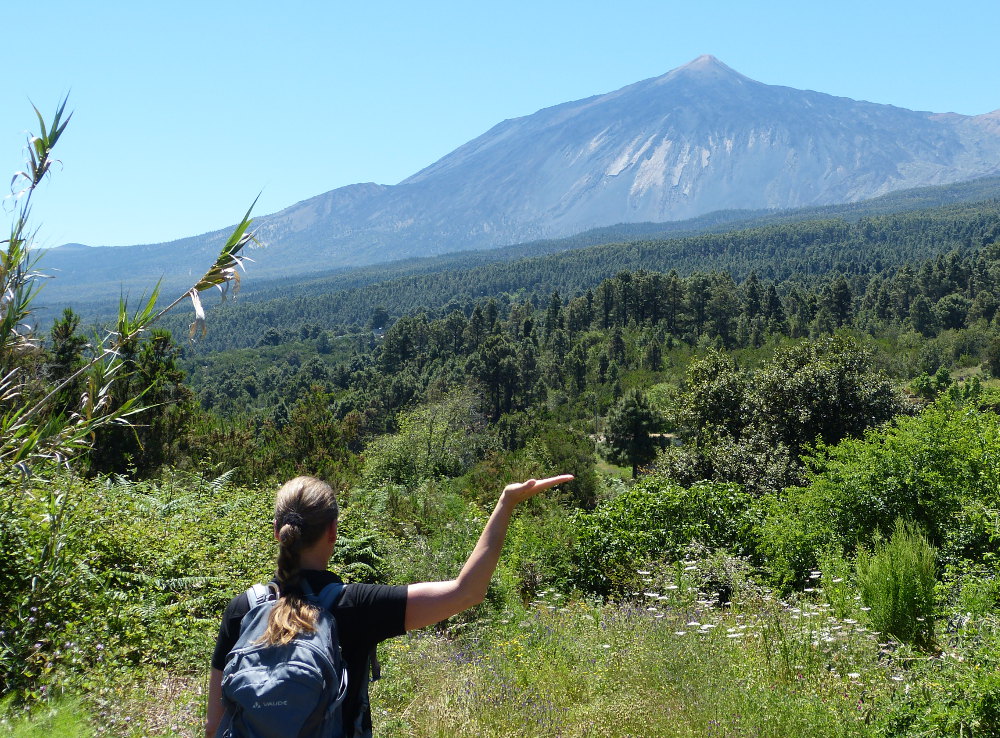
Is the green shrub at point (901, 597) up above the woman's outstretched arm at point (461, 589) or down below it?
below

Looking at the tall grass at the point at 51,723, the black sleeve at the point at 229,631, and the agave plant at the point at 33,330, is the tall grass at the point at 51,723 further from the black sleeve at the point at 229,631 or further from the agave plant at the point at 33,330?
the black sleeve at the point at 229,631

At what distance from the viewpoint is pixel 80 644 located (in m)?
4.89

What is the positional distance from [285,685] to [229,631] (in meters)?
0.32

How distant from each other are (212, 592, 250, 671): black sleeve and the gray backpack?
0.08 metres

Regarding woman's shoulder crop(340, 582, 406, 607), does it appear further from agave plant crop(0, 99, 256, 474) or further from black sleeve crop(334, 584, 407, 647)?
agave plant crop(0, 99, 256, 474)

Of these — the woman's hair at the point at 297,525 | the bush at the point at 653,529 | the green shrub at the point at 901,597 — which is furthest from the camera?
the bush at the point at 653,529

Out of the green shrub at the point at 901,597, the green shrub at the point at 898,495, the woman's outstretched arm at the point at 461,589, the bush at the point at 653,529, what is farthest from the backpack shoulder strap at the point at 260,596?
the bush at the point at 653,529

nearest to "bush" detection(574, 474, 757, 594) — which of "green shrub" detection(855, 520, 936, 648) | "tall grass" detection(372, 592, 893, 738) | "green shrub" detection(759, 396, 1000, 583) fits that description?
"green shrub" detection(759, 396, 1000, 583)

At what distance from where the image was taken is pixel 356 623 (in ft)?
6.82

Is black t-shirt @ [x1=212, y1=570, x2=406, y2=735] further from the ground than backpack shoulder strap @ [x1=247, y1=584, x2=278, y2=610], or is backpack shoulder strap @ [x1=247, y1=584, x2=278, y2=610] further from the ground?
backpack shoulder strap @ [x1=247, y1=584, x2=278, y2=610]

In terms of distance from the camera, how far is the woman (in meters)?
2.08

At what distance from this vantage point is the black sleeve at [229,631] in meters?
2.12

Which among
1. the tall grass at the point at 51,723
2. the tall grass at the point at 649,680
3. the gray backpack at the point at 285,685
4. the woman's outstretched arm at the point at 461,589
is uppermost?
the woman's outstretched arm at the point at 461,589

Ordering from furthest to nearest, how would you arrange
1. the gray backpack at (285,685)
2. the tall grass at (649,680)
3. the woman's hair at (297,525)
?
the tall grass at (649,680) → the woman's hair at (297,525) → the gray backpack at (285,685)
